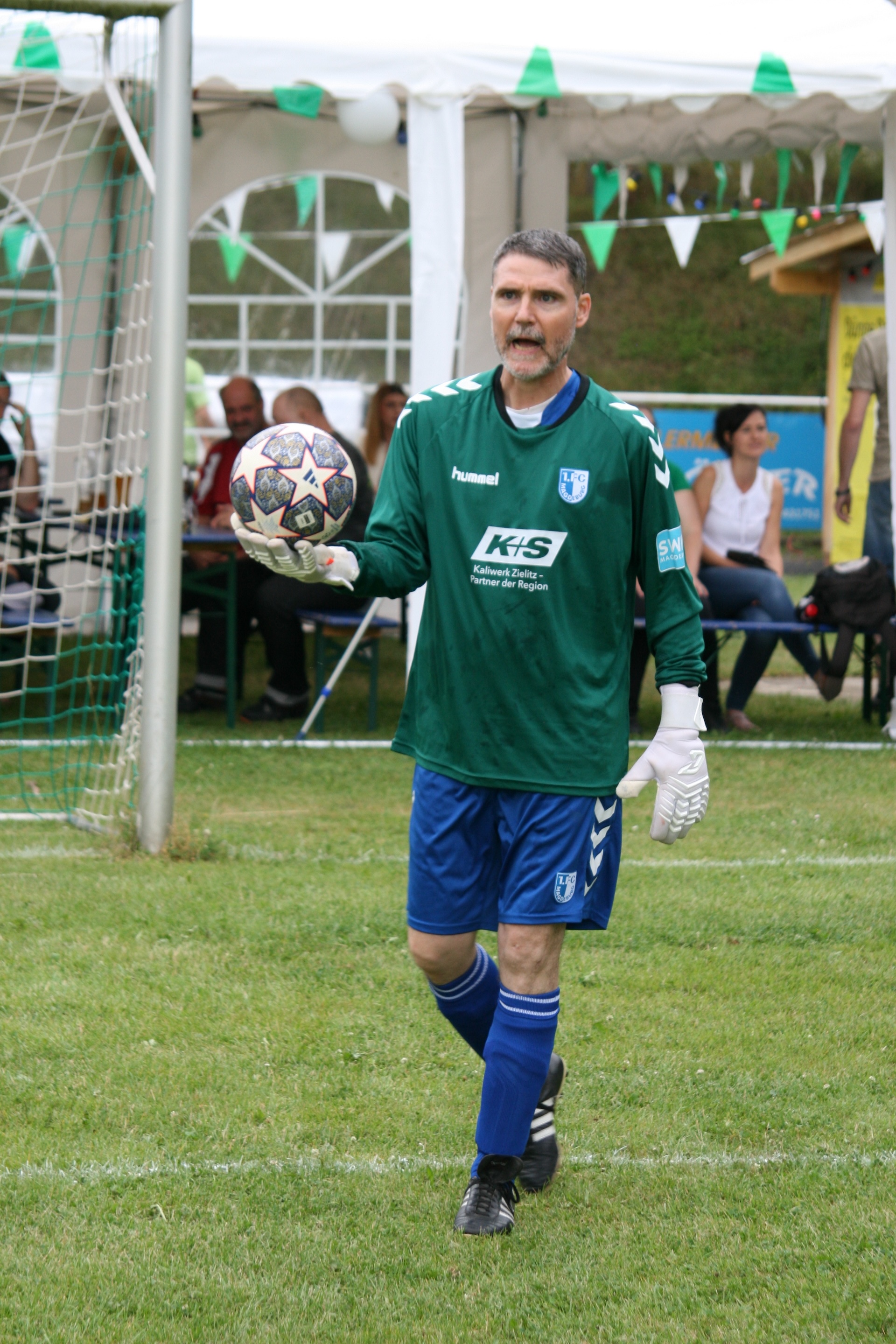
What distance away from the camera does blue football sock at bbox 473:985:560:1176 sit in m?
3.13

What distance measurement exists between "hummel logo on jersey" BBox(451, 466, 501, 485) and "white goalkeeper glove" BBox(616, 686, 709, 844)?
0.56 m

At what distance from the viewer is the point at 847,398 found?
59.9ft

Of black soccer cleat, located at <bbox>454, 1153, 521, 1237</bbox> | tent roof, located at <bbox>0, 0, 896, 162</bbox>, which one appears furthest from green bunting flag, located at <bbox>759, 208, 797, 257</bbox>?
black soccer cleat, located at <bbox>454, 1153, 521, 1237</bbox>

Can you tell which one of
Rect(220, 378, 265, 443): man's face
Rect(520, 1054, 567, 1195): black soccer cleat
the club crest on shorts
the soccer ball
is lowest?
Rect(520, 1054, 567, 1195): black soccer cleat

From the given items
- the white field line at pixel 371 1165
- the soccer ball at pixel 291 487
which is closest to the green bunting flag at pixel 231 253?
the soccer ball at pixel 291 487

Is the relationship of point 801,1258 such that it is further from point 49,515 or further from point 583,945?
point 49,515

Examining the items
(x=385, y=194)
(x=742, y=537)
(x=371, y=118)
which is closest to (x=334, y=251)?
(x=385, y=194)

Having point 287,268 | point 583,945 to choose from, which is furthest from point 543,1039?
point 287,268

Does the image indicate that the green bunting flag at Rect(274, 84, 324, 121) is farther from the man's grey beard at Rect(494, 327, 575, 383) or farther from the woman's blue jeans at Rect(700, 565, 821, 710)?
the man's grey beard at Rect(494, 327, 575, 383)

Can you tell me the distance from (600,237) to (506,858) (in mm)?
9607

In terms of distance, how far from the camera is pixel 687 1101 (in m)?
3.77

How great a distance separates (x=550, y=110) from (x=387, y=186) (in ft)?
5.84

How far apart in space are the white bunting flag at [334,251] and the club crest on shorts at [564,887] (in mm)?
10821

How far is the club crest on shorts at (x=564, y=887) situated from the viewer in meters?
3.12
